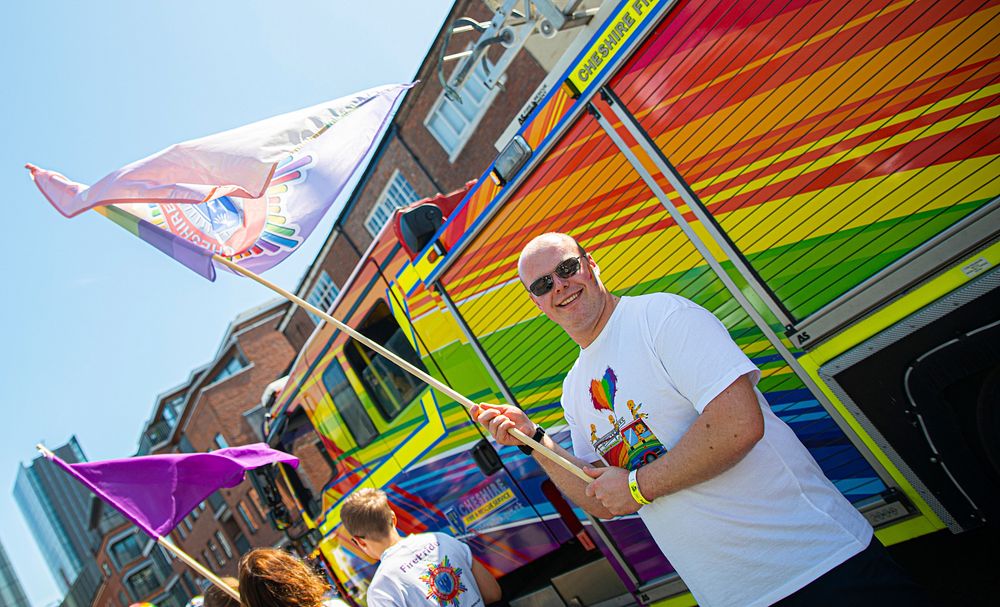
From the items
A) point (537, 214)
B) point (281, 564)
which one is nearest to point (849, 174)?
point (537, 214)

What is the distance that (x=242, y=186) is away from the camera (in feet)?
11.8

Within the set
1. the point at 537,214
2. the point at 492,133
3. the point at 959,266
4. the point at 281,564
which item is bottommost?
the point at 959,266

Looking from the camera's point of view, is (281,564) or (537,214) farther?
(537,214)

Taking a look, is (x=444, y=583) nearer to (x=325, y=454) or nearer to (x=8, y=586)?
(x=325, y=454)

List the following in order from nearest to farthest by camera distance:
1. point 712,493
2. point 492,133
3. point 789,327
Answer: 1. point 712,493
2. point 789,327
3. point 492,133

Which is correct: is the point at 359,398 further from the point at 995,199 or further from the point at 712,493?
the point at 995,199

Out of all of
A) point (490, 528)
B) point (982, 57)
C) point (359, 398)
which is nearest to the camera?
point (982, 57)

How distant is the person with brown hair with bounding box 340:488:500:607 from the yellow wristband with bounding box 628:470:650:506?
1662mm

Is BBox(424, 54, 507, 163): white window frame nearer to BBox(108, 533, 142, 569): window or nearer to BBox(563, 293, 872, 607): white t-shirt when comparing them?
BBox(563, 293, 872, 607): white t-shirt

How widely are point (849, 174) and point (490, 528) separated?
11.6 ft

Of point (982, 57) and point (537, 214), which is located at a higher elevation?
point (537, 214)

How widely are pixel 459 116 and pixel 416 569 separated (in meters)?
14.9

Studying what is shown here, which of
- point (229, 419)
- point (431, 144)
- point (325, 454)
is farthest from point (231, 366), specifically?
point (325, 454)

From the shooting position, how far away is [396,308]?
5348 millimetres
